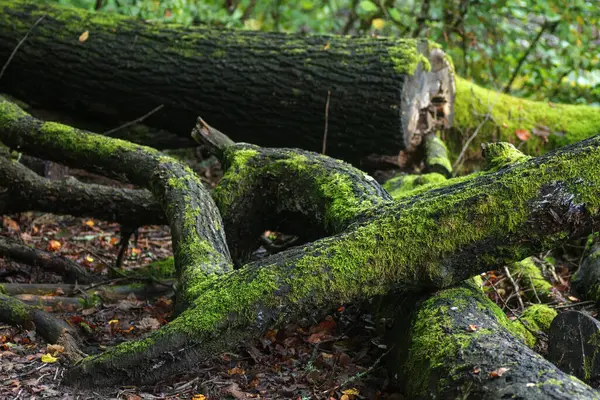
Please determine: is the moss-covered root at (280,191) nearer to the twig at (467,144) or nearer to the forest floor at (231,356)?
the forest floor at (231,356)

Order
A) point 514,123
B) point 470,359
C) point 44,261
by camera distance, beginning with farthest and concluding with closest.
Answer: point 514,123 → point 44,261 → point 470,359

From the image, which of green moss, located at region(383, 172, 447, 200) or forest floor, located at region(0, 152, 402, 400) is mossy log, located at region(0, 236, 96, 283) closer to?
forest floor, located at region(0, 152, 402, 400)

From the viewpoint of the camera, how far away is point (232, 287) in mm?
3430

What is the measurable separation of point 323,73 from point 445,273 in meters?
3.42

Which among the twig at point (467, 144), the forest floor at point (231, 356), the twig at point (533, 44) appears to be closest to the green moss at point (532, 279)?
the forest floor at point (231, 356)

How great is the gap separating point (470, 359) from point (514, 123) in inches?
207

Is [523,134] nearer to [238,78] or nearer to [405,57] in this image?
[405,57]

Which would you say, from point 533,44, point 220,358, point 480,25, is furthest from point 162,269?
point 533,44

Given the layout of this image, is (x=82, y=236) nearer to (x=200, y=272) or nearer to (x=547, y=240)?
(x=200, y=272)

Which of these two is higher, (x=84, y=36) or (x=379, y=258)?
(x=84, y=36)

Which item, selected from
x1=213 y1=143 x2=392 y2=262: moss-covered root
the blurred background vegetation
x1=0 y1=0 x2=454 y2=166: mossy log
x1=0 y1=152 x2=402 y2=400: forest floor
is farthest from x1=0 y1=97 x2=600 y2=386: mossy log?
the blurred background vegetation

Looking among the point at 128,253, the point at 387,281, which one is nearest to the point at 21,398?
the point at 387,281

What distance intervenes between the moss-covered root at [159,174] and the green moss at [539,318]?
5.93 ft

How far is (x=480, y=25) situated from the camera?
955cm
